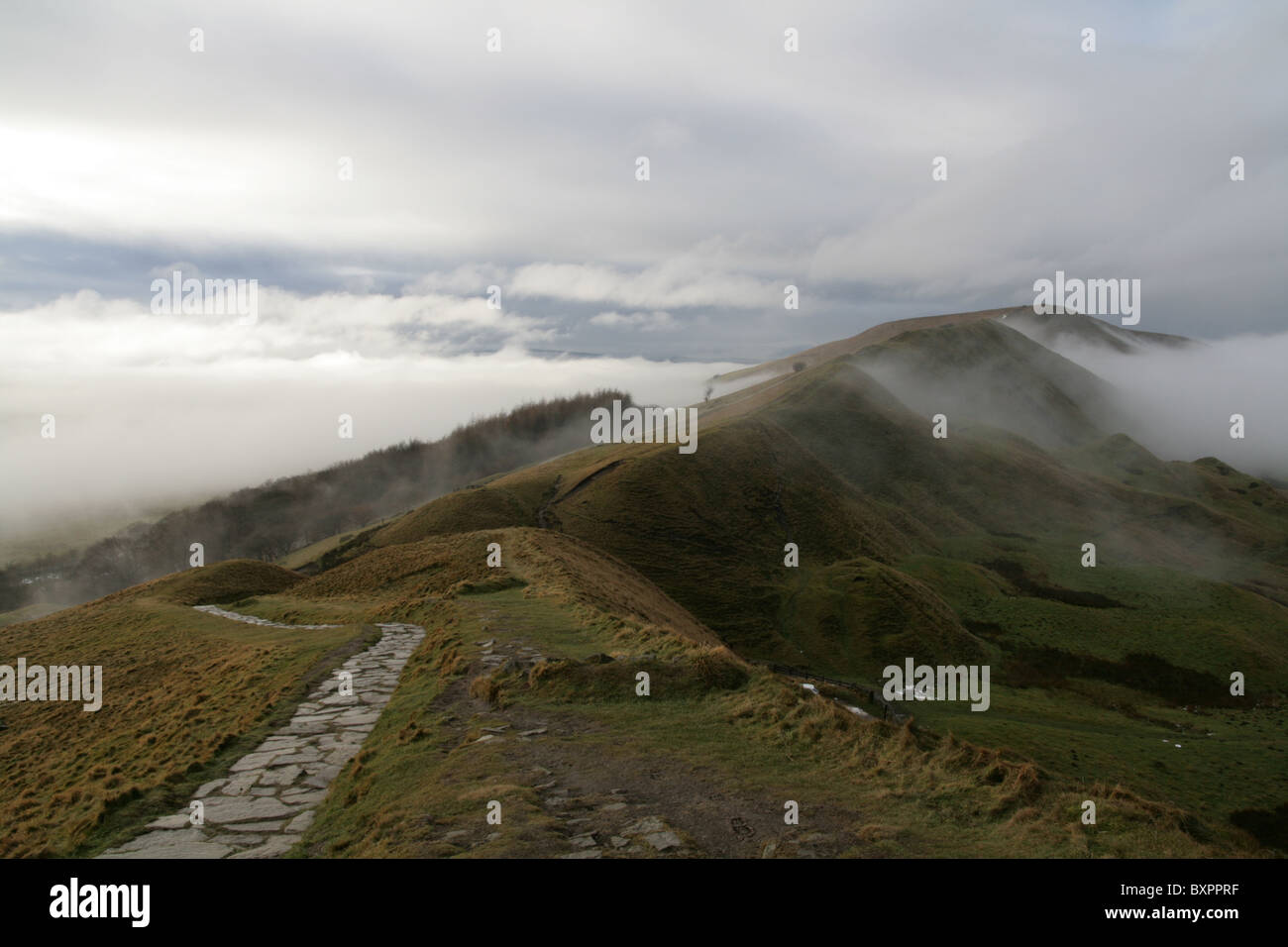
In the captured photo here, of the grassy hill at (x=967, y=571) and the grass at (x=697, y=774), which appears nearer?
the grass at (x=697, y=774)

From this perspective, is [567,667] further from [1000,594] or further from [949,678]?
[1000,594]

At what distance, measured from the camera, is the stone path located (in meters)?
9.96

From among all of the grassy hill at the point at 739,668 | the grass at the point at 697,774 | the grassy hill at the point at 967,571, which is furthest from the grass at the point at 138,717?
the grassy hill at the point at 967,571

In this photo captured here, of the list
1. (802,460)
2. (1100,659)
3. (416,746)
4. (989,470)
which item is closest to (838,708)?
(416,746)

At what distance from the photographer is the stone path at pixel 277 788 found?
996 centimetres

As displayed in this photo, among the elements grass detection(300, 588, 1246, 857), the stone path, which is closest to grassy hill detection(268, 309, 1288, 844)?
grass detection(300, 588, 1246, 857)

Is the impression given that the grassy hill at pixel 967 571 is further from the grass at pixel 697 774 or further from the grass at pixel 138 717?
the grass at pixel 138 717

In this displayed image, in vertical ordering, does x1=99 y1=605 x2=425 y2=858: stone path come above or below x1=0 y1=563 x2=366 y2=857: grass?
above

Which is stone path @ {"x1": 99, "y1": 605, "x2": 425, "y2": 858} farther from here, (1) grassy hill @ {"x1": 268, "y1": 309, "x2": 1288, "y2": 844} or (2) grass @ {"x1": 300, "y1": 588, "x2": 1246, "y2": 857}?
(1) grassy hill @ {"x1": 268, "y1": 309, "x2": 1288, "y2": 844}

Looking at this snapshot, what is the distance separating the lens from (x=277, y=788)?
472 inches

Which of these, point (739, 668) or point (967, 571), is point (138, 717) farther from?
point (967, 571)

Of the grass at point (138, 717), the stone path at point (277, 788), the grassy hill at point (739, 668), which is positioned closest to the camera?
the grassy hill at point (739, 668)

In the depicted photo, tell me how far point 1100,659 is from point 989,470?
3072 inches

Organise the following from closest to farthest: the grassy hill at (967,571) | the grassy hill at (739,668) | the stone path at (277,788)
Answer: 1. the grassy hill at (739,668)
2. the stone path at (277,788)
3. the grassy hill at (967,571)
